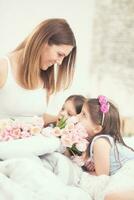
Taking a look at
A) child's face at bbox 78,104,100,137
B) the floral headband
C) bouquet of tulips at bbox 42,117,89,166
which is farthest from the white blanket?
the floral headband

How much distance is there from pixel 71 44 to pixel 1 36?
13.3 inches

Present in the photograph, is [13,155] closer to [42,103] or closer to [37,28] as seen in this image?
[42,103]

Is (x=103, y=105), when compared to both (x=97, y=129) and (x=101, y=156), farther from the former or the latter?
(x=101, y=156)

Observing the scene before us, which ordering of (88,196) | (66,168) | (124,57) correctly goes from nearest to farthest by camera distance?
1. (88,196)
2. (66,168)
3. (124,57)

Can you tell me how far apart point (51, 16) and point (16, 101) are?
44 centimetres

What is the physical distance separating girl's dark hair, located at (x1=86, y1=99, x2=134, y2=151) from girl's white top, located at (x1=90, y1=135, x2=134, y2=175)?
0.07 feet

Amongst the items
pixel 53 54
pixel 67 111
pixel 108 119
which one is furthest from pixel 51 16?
pixel 108 119

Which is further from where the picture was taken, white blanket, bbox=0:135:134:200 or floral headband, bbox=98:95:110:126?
floral headband, bbox=98:95:110:126

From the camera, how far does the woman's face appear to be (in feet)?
5.81

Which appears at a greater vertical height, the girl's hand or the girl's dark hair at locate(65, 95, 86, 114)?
the girl's dark hair at locate(65, 95, 86, 114)

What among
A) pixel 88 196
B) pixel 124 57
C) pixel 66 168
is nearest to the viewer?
pixel 88 196

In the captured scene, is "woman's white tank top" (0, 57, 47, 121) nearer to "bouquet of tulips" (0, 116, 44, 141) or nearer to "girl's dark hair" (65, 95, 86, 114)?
"bouquet of tulips" (0, 116, 44, 141)

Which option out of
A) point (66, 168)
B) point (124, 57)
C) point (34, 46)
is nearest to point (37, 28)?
point (34, 46)

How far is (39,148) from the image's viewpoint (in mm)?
1696
